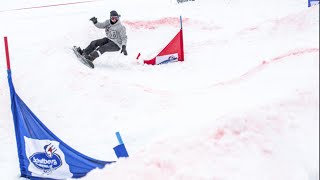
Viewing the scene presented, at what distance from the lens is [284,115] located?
7.17 ft

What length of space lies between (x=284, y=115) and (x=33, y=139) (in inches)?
125

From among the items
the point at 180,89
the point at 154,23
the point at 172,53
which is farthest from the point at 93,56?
the point at 154,23

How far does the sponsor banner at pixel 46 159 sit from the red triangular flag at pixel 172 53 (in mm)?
→ 4532

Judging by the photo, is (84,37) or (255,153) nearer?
(255,153)

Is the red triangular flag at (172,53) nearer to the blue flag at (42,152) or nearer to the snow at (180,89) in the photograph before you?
the snow at (180,89)

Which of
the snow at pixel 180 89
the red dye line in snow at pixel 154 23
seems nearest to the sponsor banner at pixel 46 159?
the snow at pixel 180 89

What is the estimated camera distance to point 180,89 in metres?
6.74

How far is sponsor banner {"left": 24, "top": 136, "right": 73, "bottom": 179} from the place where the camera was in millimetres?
4262

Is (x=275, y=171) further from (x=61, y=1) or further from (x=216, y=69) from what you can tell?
(x=61, y=1)

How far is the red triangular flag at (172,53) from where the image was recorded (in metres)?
8.44

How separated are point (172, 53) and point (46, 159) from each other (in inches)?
191

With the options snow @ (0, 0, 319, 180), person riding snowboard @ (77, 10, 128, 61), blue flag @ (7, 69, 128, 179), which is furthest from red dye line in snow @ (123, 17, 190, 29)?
blue flag @ (7, 69, 128, 179)

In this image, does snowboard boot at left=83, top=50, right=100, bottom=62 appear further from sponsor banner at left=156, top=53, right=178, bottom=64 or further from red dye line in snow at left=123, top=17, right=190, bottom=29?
red dye line in snow at left=123, top=17, right=190, bottom=29

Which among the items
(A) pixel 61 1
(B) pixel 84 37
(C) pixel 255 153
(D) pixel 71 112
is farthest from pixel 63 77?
(A) pixel 61 1
